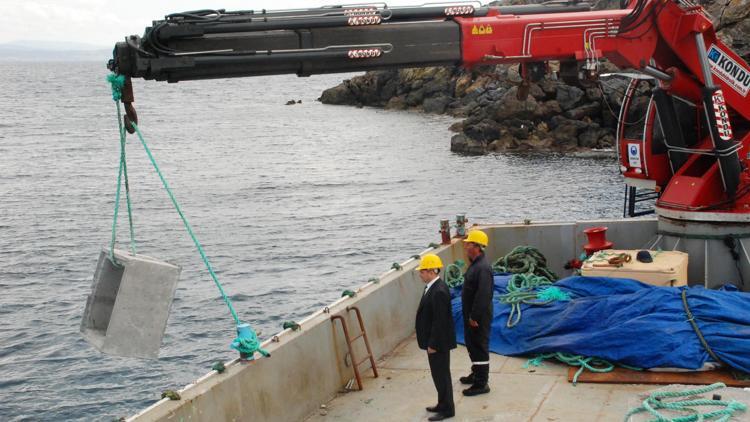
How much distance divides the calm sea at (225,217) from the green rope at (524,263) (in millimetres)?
8622

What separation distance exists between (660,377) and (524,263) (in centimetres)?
351

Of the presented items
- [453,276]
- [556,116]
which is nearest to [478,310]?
[453,276]

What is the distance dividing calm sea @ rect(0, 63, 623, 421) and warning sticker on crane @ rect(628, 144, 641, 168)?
10.2 m

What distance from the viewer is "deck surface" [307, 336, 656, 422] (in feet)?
26.8

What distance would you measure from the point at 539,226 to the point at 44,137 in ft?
228

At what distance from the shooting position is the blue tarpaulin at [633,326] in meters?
8.72

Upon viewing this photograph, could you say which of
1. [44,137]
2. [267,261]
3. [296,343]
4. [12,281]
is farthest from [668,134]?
[44,137]

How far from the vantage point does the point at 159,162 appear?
5809 centimetres

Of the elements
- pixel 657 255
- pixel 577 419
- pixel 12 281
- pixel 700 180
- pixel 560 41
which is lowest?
pixel 12 281

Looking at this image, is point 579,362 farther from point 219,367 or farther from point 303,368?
point 219,367

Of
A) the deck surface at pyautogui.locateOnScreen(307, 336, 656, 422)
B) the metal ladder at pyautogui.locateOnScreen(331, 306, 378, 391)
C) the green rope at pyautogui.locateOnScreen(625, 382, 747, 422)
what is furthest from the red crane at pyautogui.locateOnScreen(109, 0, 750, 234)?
the green rope at pyautogui.locateOnScreen(625, 382, 747, 422)

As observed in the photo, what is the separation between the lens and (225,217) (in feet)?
123

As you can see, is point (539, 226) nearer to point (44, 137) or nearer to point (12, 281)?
point (12, 281)

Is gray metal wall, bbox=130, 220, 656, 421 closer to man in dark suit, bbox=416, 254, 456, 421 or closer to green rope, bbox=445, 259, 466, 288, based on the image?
green rope, bbox=445, 259, 466, 288
